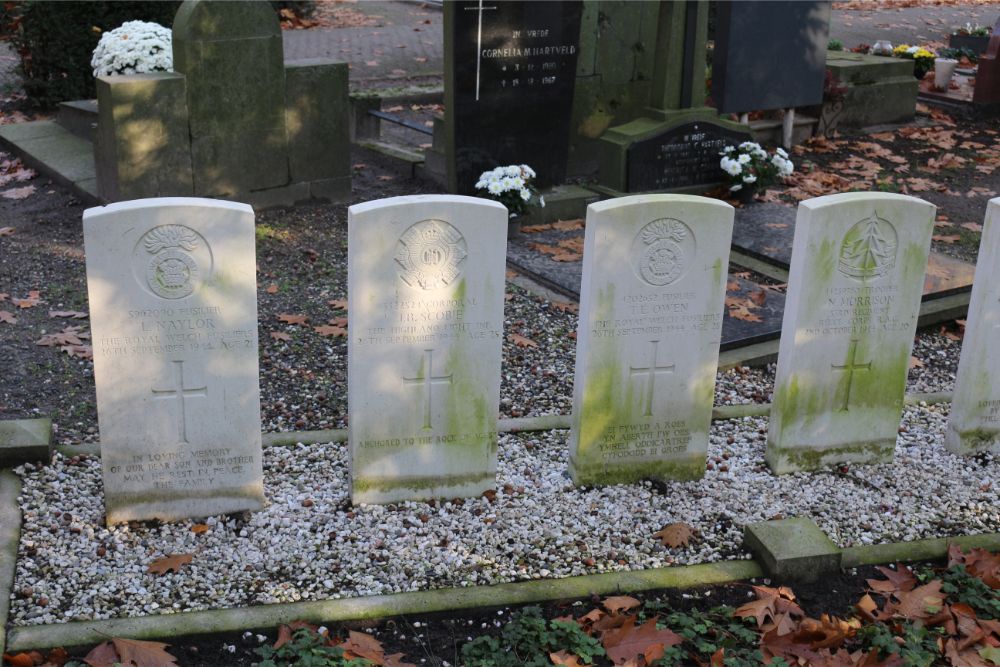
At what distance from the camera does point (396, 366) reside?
15.7 feet

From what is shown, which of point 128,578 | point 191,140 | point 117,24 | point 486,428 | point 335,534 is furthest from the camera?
point 117,24

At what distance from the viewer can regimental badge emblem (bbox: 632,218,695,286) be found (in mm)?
4836

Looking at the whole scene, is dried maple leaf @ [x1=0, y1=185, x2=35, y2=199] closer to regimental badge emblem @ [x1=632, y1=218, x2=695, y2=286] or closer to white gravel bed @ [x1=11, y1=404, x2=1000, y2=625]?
white gravel bed @ [x1=11, y1=404, x2=1000, y2=625]

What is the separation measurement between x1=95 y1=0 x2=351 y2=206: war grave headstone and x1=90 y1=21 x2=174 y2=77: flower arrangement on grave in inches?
41.0

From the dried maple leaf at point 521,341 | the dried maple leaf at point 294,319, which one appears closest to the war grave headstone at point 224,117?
the dried maple leaf at point 294,319

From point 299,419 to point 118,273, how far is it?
172 centimetres

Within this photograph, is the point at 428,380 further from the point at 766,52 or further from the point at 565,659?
the point at 766,52

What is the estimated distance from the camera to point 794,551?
4508 mm

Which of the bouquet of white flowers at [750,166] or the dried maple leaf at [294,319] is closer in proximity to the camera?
the dried maple leaf at [294,319]

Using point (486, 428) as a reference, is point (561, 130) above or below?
above

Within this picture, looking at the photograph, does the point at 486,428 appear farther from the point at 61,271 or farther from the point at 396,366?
the point at 61,271

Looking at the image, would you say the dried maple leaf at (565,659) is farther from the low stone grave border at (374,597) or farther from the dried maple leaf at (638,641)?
the low stone grave border at (374,597)

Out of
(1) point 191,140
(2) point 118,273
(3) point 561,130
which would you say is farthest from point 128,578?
(3) point 561,130

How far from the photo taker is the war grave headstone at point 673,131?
368 inches
